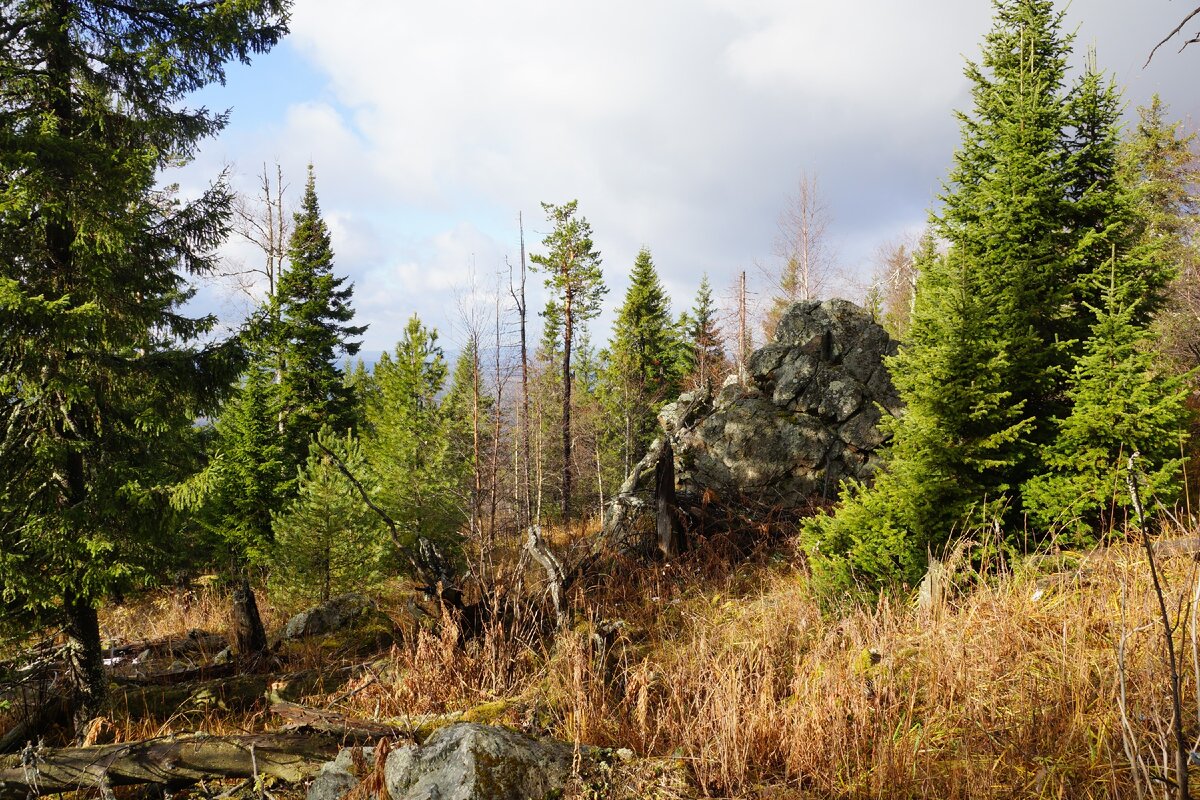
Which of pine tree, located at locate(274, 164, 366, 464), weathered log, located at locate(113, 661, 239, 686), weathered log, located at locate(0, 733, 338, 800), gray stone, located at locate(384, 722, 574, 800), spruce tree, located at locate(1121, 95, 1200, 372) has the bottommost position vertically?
weathered log, located at locate(113, 661, 239, 686)

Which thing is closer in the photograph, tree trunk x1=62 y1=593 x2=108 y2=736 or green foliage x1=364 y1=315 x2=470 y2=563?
tree trunk x1=62 y1=593 x2=108 y2=736

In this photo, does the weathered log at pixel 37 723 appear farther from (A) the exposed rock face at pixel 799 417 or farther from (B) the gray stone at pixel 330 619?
(A) the exposed rock face at pixel 799 417

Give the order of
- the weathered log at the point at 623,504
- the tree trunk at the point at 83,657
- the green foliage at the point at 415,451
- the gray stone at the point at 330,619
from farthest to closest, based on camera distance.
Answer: the green foliage at the point at 415,451 → the weathered log at the point at 623,504 → the gray stone at the point at 330,619 → the tree trunk at the point at 83,657

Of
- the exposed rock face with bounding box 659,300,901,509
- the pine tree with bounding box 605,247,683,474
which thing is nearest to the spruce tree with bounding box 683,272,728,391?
the pine tree with bounding box 605,247,683,474

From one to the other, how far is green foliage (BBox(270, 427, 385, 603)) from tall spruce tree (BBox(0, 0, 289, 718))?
10.4ft

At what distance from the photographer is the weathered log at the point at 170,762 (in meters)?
3.68

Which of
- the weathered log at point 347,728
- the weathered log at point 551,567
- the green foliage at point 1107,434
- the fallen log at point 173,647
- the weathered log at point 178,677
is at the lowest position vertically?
the fallen log at point 173,647

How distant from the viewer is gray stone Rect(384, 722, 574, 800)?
292 cm

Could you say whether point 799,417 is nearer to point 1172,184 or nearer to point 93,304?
point 93,304

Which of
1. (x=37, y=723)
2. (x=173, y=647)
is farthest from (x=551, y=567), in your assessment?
(x=173, y=647)

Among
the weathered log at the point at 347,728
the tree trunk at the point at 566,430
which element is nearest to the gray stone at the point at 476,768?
the weathered log at the point at 347,728

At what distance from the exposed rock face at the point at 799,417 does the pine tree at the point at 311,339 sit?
10.3 m

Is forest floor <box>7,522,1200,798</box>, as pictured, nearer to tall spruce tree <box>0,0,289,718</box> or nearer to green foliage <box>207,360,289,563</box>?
tall spruce tree <box>0,0,289,718</box>

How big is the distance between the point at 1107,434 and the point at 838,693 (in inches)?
195
